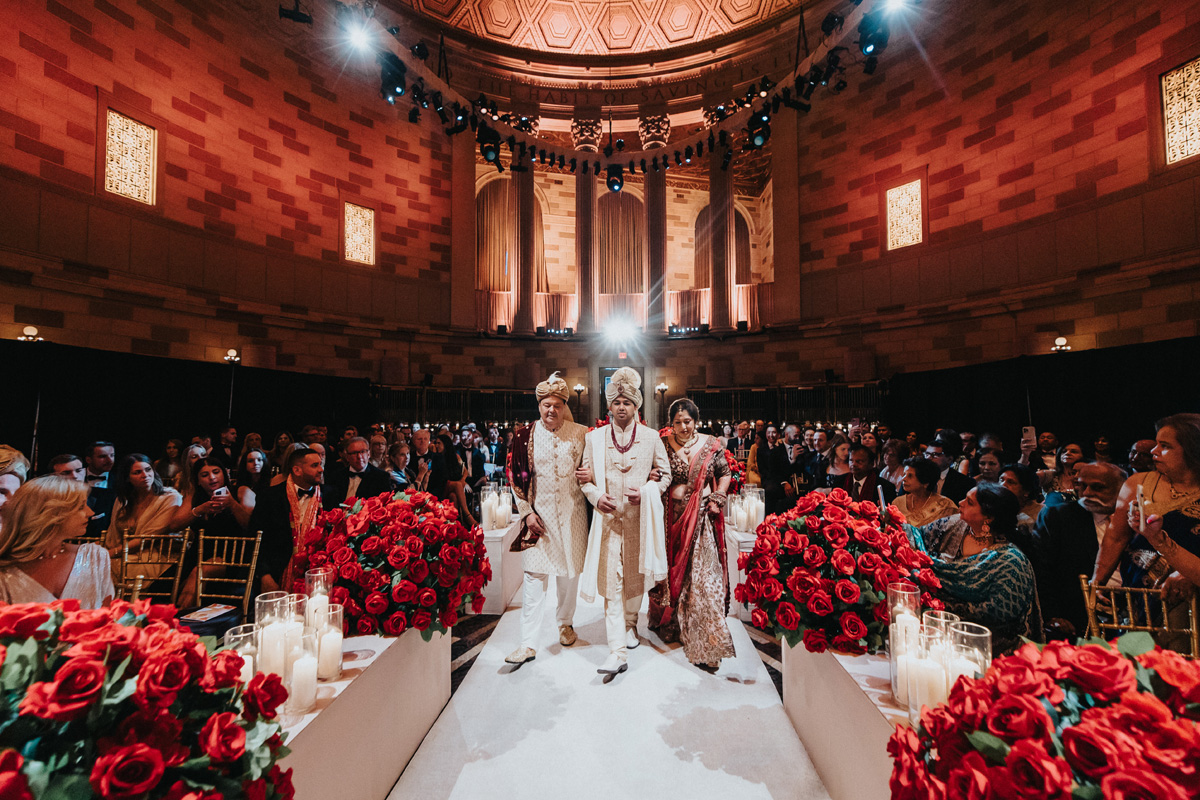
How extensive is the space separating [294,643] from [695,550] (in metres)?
2.41

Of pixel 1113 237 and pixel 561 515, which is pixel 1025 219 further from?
pixel 561 515

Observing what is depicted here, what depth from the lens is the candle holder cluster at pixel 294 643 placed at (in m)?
1.54

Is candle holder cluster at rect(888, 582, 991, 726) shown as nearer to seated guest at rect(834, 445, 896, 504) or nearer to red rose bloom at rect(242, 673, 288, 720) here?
red rose bloom at rect(242, 673, 288, 720)

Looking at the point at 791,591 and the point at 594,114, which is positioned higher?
the point at 594,114

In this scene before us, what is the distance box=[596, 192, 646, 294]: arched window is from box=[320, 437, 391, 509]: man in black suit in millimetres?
9355

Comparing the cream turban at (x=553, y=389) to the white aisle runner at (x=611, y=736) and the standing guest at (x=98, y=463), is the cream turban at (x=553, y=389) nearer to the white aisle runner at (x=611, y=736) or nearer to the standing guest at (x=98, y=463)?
the white aisle runner at (x=611, y=736)

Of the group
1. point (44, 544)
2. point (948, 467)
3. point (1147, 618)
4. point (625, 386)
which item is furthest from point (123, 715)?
point (948, 467)

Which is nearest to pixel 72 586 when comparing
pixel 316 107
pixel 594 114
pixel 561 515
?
pixel 561 515

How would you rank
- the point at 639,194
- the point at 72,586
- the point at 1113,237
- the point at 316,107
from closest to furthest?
the point at 72,586
the point at 1113,237
the point at 316,107
the point at 639,194

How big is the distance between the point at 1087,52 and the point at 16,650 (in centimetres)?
1179

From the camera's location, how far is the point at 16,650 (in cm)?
83

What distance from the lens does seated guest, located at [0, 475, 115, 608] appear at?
173cm

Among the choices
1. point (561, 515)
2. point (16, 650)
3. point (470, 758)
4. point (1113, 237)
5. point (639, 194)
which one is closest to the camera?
point (16, 650)

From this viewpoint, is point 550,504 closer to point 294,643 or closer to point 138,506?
point 294,643
